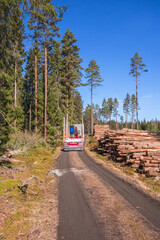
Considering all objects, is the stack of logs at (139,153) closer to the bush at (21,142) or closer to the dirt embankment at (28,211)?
the dirt embankment at (28,211)

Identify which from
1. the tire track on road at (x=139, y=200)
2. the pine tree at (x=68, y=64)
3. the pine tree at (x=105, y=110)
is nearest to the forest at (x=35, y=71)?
the pine tree at (x=68, y=64)

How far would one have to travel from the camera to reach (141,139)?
1246 cm

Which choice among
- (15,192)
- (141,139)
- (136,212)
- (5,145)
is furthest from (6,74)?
(141,139)

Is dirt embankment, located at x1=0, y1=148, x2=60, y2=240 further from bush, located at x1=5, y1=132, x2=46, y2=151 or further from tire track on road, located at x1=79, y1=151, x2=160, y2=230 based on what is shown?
bush, located at x1=5, y1=132, x2=46, y2=151

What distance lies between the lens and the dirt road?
3.36m

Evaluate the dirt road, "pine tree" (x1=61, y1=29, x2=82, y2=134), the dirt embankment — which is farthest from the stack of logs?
"pine tree" (x1=61, y1=29, x2=82, y2=134)

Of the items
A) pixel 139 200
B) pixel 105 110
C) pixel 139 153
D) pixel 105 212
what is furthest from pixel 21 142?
pixel 105 110

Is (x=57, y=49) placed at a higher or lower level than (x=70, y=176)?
higher

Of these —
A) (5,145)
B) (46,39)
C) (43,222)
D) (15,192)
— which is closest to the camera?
(43,222)

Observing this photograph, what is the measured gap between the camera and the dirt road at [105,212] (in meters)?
3.36

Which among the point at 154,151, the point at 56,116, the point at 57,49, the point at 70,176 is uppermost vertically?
the point at 57,49

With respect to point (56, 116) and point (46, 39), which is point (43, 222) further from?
point (46, 39)

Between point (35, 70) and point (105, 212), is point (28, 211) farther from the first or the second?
point (35, 70)

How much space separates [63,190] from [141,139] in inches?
348
